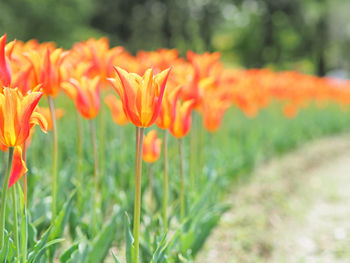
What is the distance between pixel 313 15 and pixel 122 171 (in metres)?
30.2

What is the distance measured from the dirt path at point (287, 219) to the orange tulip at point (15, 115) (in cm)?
195

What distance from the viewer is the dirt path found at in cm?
341

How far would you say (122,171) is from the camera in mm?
3520

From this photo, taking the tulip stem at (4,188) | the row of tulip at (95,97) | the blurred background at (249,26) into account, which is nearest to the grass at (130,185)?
the row of tulip at (95,97)

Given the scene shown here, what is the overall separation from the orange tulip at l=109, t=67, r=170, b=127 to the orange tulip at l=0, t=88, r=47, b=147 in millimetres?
286

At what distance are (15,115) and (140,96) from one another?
1.33 ft

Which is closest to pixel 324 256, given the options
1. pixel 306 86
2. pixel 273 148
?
pixel 273 148

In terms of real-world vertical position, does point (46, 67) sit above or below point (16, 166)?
above

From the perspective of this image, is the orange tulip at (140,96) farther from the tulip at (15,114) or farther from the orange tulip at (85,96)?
the orange tulip at (85,96)

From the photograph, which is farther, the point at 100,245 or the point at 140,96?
the point at 100,245

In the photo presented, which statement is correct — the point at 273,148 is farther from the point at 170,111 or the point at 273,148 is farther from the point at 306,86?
the point at 170,111

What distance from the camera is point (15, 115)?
1412 millimetres

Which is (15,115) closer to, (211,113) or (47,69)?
(47,69)

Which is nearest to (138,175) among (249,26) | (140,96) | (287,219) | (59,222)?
(140,96)
